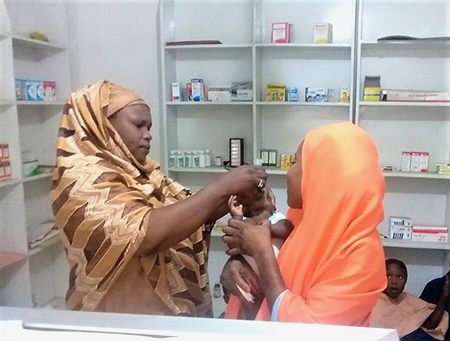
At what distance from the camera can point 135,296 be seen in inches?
32.7

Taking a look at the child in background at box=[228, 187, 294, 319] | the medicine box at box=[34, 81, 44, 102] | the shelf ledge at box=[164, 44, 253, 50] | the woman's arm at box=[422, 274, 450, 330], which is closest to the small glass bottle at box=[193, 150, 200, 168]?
the shelf ledge at box=[164, 44, 253, 50]

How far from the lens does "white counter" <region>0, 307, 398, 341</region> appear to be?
13.8 inches

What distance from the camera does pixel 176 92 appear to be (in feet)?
7.22

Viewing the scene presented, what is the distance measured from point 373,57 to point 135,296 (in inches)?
68.9

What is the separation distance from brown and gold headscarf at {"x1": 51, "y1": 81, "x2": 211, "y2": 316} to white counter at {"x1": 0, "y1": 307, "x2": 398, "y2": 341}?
355 mm

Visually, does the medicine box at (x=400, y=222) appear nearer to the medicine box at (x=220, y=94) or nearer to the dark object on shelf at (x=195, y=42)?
the medicine box at (x=220, y=94)

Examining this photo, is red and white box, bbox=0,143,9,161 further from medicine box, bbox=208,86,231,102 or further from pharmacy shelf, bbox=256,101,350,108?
pharmacy shelf, bbox=256,101,350,108

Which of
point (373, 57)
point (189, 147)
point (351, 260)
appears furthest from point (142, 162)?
point (373, 57)

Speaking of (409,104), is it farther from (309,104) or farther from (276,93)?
(276,93)

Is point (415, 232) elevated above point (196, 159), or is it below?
below

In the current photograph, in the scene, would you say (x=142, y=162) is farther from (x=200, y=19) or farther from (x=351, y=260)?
(x=200, y=19)

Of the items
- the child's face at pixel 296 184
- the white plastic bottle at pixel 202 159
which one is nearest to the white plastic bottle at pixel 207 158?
the white plastic bottle at pixel 202 159

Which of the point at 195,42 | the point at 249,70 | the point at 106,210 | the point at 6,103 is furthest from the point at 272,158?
the point at 106,210

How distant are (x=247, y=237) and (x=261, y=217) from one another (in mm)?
111
